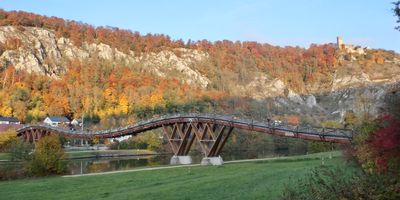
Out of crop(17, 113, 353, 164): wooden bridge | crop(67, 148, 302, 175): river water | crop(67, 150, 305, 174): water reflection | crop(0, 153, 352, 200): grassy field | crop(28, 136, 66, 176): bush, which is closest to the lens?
crop(0, 153, 352, 200): grassy field

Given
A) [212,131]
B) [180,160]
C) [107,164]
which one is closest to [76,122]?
[107,164]

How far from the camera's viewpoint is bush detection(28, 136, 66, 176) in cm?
4426

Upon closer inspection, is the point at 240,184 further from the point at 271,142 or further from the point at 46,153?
the point at 271,142

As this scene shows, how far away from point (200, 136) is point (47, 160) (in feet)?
55.8

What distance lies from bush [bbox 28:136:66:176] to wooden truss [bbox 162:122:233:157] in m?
14.4

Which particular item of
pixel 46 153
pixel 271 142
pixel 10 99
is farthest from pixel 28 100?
pixel 46 153

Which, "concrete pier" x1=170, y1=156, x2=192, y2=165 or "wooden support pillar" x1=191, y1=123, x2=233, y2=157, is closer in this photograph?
"wooden support pillar" x1=191, y1=123, x2=233, y2=157

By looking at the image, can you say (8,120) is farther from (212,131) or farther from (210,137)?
(212,131)

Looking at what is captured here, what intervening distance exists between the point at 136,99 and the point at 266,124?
10279cm

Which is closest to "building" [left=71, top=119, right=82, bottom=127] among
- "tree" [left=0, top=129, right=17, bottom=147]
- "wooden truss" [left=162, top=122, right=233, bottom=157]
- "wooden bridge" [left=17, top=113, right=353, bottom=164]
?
"tree" [left=0, top=129, right=17, bottom=147]

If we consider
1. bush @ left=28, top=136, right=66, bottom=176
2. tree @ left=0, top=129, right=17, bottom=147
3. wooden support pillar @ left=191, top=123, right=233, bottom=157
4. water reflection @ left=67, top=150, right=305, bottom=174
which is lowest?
water reflection @ left=67, top=150, right=305, bottom=174

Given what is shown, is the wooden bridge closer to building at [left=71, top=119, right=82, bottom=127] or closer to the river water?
the river water

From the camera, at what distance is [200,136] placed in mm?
51594

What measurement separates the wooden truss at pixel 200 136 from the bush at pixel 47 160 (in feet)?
47.4
